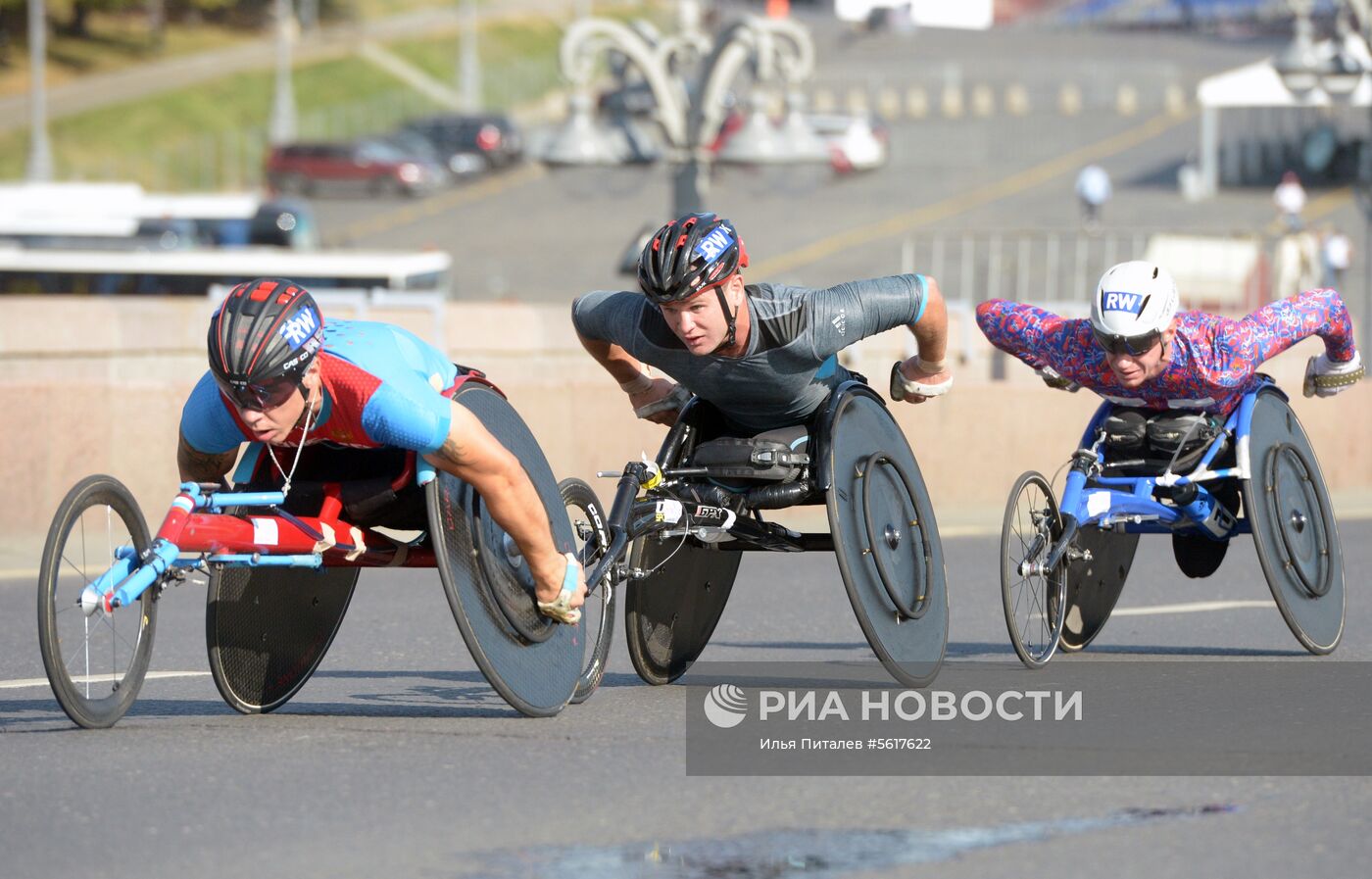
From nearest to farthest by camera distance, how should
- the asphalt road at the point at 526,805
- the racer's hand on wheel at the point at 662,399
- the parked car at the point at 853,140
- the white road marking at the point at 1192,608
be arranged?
the asphalt road at the point at 526,805 → the racer's hand on wheel at the point at 662,399 → the white road marking at the point at 1192,608 → the parked car at the point at 853,140

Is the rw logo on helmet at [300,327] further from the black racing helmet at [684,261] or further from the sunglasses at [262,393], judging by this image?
the black racing helmet at [684,261]

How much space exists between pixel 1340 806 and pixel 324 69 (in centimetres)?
7723

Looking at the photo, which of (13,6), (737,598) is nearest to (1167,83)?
(13,6)

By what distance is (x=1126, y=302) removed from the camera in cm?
840

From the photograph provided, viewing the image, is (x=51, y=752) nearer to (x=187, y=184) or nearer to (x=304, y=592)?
(x=304, y=592)

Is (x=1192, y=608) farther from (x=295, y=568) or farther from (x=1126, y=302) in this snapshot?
(x=295, y=568)

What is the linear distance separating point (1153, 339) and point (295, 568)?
325cm

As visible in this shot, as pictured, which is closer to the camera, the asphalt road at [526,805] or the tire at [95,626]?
the asphalt road at [526,805]

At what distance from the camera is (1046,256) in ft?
86.7

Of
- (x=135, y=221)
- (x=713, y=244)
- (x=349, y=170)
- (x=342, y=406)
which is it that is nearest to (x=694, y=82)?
(x=713, y=244)

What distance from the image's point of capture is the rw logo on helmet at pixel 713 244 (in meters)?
7.06

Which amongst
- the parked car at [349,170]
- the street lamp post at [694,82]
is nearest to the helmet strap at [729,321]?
the street lamp post at [694,82]

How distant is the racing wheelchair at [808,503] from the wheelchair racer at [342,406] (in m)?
0.51

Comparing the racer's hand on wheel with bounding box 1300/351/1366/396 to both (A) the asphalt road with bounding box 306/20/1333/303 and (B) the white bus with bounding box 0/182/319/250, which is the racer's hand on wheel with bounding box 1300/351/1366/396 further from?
(B) the white bus with bounding box 0/182/319/250
